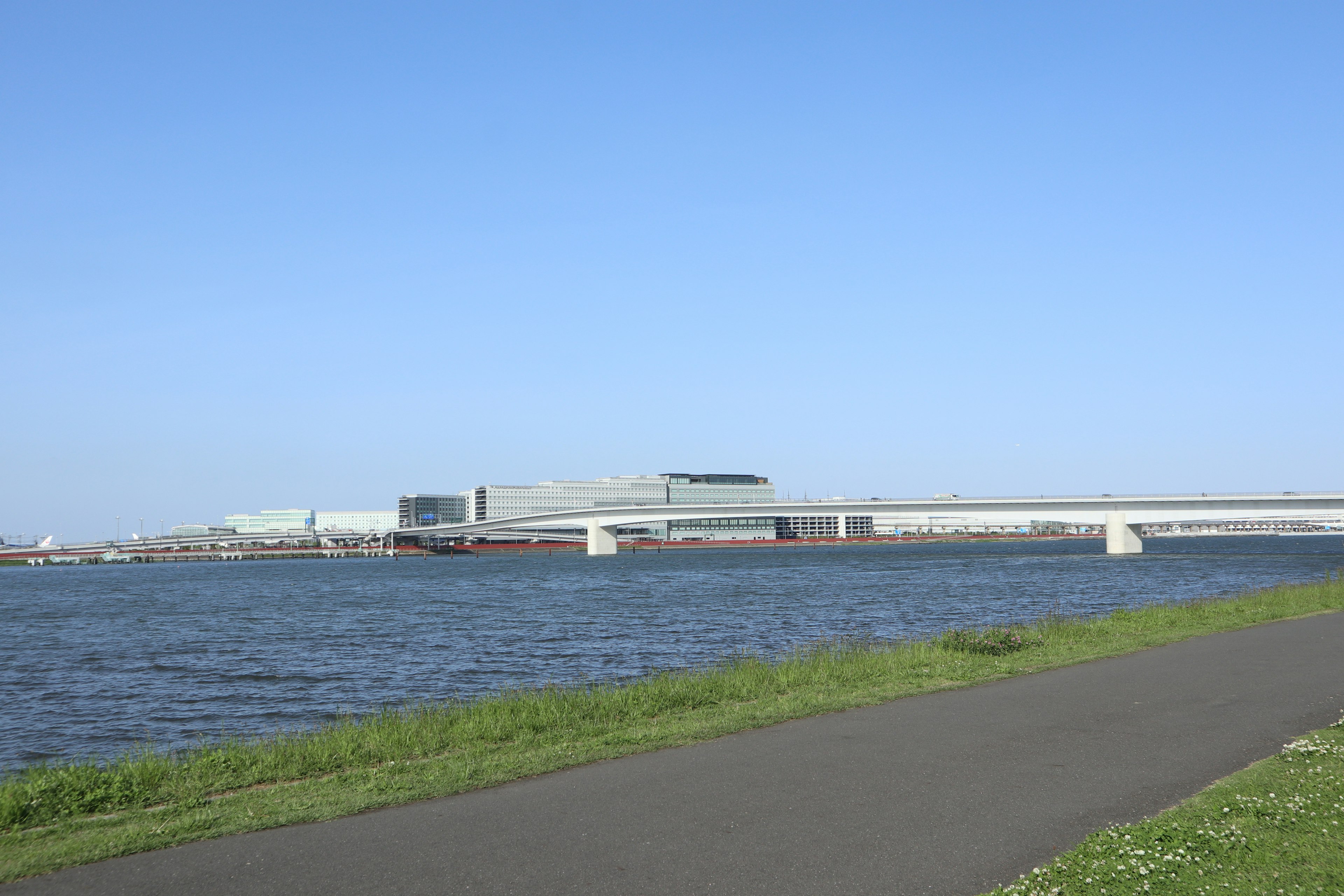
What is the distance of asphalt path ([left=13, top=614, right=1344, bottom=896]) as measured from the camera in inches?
324

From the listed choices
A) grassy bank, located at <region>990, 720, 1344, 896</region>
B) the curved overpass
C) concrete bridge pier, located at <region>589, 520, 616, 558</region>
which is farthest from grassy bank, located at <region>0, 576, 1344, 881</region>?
concrete bridge pier, located at <region>589, 520, 616, 558</region>

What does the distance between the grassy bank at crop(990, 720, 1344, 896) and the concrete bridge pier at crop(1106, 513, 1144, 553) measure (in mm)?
116104

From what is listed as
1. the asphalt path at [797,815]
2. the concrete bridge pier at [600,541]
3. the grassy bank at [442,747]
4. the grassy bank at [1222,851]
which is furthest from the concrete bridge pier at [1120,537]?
the grassy bank at [1222,851]

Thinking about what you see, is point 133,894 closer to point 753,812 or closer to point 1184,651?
point 753,812

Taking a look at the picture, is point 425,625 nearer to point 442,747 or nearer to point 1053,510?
point 442,747

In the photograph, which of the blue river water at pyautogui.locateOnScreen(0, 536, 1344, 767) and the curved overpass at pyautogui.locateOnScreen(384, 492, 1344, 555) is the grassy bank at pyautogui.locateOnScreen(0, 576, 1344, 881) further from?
the curved overpass at pyautogui.locateOnScreen(384, 492, 1344, 555)

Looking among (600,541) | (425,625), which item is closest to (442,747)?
(425,625)

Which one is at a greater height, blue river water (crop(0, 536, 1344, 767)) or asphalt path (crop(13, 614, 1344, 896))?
asphalt path (crop(13, 614, 1344, 896))

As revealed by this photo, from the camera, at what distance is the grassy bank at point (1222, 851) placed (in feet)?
23.9

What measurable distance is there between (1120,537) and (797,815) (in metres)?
121

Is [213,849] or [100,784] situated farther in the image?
[100,784]

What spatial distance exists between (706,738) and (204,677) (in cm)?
2216

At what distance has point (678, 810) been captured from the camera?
10156 millimetres

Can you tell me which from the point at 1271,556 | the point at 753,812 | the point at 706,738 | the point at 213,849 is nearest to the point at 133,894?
the point at 213,849
